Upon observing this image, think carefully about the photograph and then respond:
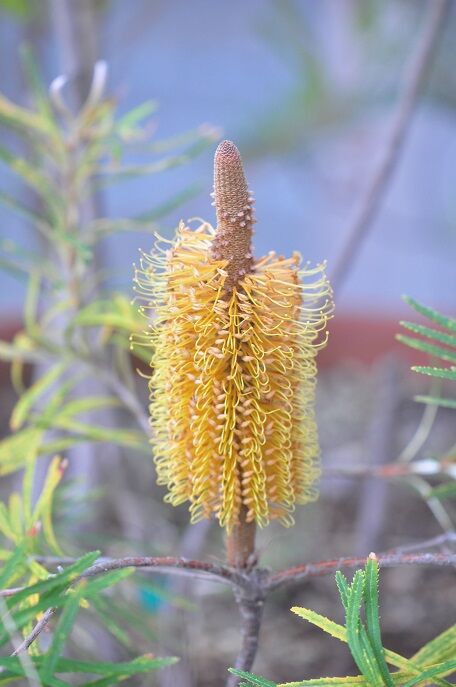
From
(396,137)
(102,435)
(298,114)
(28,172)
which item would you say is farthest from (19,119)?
(298,114)

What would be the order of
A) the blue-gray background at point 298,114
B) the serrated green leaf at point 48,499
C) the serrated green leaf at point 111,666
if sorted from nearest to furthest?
the serrated green leaf at point 111,666 → the serrated green leaf at point 48,499 → the blue-gray background at point 298,114

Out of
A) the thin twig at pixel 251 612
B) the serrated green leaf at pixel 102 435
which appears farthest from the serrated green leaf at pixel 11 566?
the serrated green leaf at pixel 102 435

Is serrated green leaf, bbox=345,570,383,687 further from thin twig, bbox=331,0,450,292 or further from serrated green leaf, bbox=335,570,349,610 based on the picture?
thin twig, bbox=331,0,450,292

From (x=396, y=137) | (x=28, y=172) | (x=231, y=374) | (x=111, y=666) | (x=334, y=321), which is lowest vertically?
(x=111, y=666)

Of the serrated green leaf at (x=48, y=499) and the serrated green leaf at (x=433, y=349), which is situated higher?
the serrated green leaf at (x=433, y=349)

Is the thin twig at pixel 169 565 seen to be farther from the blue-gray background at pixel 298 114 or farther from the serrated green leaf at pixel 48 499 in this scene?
the blue-gray background at pixel 298 114

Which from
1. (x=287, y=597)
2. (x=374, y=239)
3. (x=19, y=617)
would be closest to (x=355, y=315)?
(x=287, y=597)

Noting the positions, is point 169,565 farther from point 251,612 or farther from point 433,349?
point 433,349
